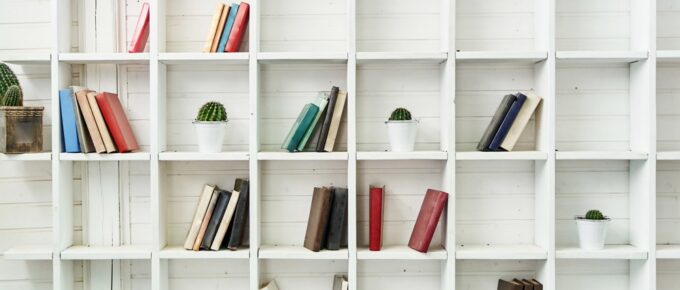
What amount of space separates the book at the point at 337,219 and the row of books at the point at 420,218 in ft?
0.38

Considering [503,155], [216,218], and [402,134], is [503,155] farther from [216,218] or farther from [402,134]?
[216,218]

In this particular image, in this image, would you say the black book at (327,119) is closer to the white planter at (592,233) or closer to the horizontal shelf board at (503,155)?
A: the horizontal shelf board at (503,155)

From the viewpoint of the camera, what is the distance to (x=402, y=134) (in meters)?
2.51

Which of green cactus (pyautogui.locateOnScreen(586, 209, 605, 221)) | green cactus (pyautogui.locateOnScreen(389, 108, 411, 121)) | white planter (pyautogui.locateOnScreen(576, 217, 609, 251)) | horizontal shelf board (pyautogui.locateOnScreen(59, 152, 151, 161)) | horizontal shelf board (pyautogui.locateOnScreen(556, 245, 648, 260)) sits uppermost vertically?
green cactus (pyautogui.locateOnScreen(389, 108, 411, 121))

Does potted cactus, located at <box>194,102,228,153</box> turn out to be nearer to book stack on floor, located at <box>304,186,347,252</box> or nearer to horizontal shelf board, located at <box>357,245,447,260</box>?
book stack on floor, located at <box>304,186,347,252</box>

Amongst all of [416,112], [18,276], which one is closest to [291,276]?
[416,112]

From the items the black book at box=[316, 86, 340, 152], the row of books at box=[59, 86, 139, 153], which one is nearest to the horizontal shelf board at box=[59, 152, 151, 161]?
the row of books at box=[59, 86, 139, 153]

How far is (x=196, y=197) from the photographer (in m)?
2.71

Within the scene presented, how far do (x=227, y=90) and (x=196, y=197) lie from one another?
0.51 meters

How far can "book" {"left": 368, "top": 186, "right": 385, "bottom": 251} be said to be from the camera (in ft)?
8.35

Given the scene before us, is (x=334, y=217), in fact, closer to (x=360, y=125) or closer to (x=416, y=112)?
(x=360, y=125)

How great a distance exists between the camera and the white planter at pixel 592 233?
2541 millimetres

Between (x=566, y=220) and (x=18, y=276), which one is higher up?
(x=566, y=220)

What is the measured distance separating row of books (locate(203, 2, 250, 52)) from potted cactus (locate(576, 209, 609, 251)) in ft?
5.51
